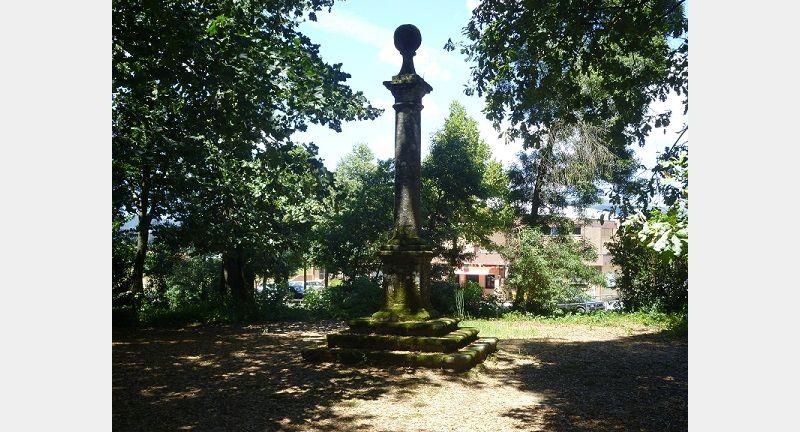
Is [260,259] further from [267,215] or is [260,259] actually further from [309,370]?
[309,370]

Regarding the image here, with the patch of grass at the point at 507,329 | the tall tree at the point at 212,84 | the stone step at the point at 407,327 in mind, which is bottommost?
the patch of grass at the point at 507,329

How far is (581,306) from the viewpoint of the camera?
20047 millimetres

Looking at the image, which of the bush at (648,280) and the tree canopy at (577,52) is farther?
the bush at (648,280)

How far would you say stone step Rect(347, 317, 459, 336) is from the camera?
25.7 feet

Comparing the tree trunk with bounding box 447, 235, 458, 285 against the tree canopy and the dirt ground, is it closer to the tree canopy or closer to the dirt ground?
the dirt ground

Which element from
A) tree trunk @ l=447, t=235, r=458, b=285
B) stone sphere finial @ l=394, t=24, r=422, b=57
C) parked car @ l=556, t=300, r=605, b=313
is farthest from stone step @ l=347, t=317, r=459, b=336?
parked car @ l=556, t=300, r=605, b=313

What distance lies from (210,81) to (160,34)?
0.77 metres

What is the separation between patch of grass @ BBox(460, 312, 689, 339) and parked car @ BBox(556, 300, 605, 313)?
874mm

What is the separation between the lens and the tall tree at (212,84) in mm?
5980

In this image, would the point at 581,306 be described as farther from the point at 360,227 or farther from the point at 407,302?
the point at 407,302

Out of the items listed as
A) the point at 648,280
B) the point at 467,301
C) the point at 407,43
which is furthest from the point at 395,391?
the point at 648,280

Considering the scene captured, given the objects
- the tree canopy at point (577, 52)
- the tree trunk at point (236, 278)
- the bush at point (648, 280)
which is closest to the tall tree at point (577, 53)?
the tree canopy at point (577, 52)

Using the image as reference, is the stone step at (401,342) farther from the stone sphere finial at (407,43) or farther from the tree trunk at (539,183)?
the tree trunk at (539,183)

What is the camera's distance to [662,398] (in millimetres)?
5863
